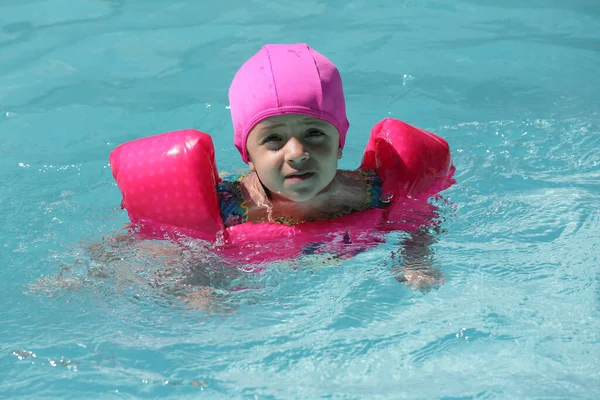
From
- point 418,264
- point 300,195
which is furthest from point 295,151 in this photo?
point 418,264

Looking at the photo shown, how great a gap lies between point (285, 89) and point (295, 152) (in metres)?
0.33

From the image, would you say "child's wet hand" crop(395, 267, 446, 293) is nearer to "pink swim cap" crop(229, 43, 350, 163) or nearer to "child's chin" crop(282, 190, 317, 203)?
"child's chin" crop(282, 190, 317, 203)

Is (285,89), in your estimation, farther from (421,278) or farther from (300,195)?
(421,278)

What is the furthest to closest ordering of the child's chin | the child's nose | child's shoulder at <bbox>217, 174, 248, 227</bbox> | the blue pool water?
child's shoulder at <bbox>217, 174, 248, 227</bbox> → the child's chin → the child's nose → the blue pool water

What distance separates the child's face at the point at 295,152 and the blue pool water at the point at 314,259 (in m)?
0.46

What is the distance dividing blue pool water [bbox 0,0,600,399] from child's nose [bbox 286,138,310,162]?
2.03 feet

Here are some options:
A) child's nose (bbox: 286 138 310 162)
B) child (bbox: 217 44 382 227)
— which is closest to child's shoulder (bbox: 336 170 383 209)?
child (bbox: 217 44 382 227)

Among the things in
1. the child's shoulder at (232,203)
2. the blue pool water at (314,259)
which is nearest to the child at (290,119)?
the child's shoulder at (232,203)

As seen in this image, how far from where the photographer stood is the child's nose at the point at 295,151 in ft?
13.6

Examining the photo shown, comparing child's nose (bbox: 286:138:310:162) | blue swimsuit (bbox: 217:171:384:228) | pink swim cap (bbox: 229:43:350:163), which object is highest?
pink swim cap (bbox: 229:43:350:163)

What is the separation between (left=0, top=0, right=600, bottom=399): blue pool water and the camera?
147 inches

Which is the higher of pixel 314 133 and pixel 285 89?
pixel 285 89

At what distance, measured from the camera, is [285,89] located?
4.20 m

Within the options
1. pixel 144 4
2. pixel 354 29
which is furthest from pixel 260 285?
pixel 144 4
